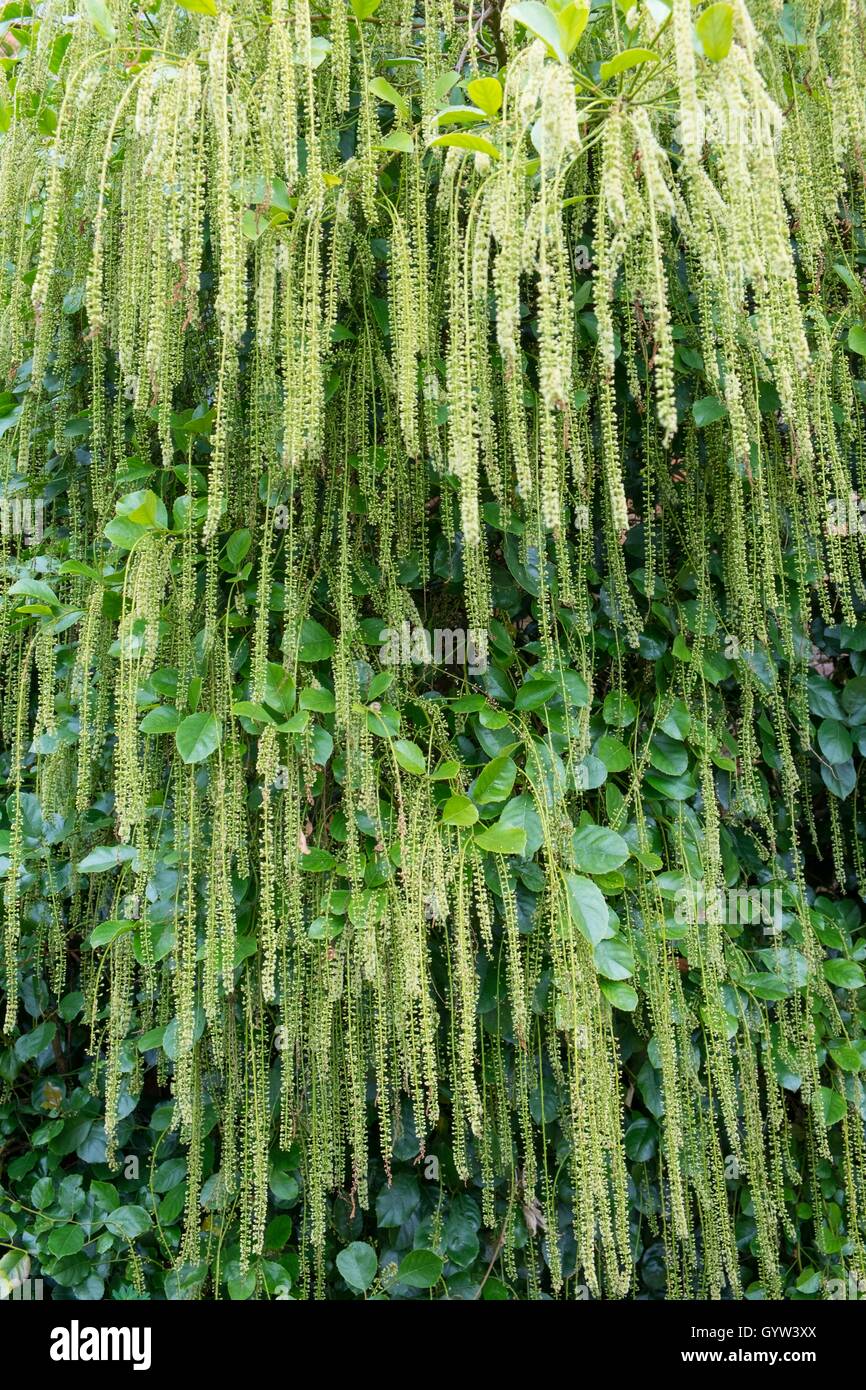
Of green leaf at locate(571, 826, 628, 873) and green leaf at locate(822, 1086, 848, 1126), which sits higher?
green leaf at locate(571, 826, 628, 873)

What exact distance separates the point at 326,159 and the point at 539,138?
534mm

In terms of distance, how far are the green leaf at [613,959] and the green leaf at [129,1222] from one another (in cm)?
110

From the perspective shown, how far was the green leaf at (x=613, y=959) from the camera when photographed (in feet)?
4.85

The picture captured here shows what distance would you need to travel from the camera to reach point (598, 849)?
1.55m

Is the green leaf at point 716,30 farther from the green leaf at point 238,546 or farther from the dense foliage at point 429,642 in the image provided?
the green leaf at point 238,546

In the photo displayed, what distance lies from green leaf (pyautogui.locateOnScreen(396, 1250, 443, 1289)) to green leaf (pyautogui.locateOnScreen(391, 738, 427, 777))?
87 cm

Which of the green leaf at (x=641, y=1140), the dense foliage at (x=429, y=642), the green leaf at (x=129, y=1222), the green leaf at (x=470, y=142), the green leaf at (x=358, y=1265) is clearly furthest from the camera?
the green leaf at (x=129, y=1222)

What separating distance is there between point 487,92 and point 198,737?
970mm

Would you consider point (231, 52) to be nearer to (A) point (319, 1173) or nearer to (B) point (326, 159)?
(B) point (326, 159)

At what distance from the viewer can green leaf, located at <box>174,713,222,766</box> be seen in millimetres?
1478

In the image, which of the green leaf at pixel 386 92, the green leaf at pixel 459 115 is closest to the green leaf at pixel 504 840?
the green leaf at pixel 459 115
